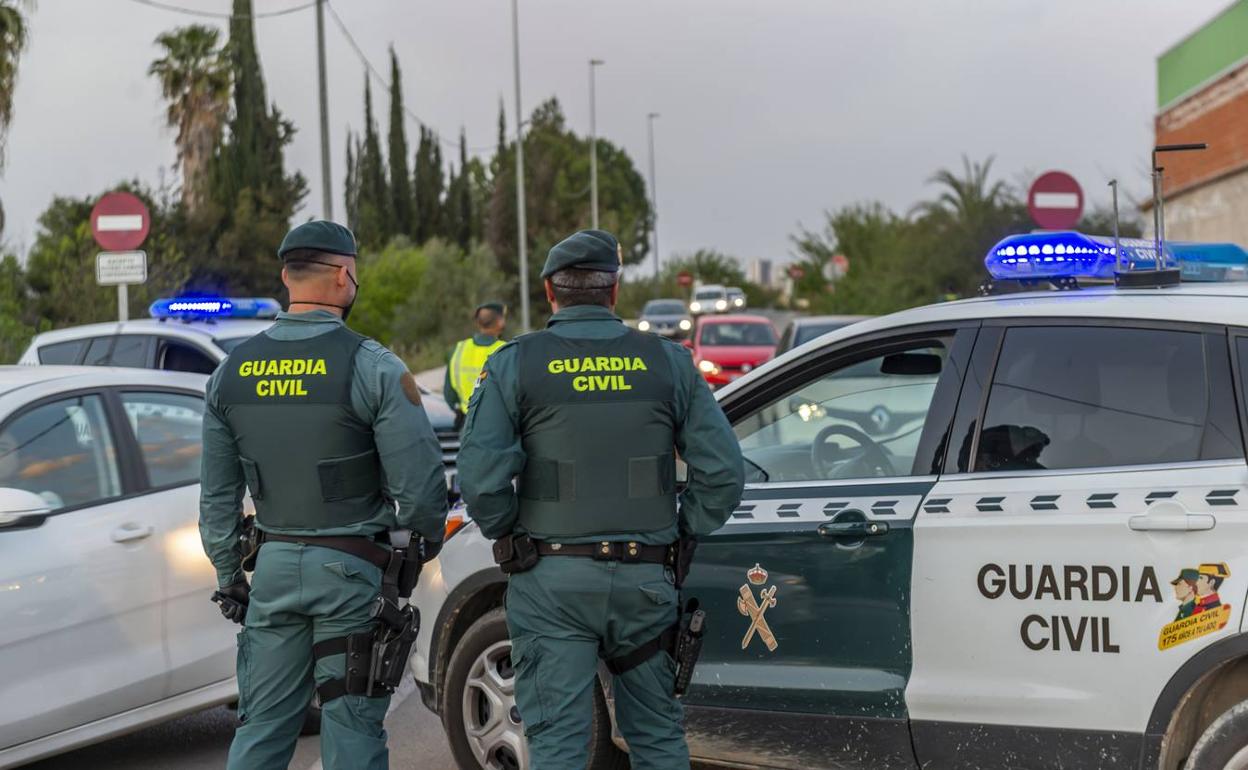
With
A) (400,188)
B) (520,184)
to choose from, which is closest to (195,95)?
(520,184)

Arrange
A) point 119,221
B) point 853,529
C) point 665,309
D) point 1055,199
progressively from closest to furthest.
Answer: point 853,529 < point 1055,199 < point 119,221 < point 665,309

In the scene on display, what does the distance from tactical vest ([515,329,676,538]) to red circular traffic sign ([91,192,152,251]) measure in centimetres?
1089

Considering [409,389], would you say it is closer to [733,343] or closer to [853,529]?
[853,529]

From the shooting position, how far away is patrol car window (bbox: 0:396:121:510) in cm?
553

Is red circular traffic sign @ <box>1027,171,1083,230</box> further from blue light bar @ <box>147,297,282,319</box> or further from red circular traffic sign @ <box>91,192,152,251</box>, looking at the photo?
red circular traffic sign @ <box>91,192,152,251</box>

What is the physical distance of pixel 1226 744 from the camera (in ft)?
12.7

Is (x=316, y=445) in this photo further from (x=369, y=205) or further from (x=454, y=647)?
(x=369, y=205)

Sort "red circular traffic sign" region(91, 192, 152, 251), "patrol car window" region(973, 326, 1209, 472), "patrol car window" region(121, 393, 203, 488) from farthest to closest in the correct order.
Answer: "red circular traffic sign" region(91, 192, 152, 251) → "patrol car window" region(121, 393, 203, 488) → "patrol car window" region(973, 326, 1209, 472)

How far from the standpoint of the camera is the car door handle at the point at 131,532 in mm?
5609

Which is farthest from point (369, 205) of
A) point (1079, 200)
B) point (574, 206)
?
point (1079, 200)

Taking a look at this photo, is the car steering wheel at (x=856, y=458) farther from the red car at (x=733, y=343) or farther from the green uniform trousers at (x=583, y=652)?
the red car at (x=733, y=343)

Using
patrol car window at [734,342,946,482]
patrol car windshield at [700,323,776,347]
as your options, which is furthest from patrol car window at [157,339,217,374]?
patrol car windshield at [700,323,776,347]

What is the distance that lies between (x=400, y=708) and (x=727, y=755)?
2.65 meters

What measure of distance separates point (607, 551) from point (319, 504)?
0.82m
